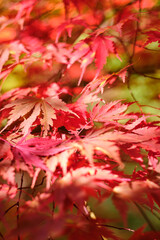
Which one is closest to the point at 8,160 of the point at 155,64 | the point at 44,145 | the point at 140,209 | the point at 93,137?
the point at 44,145

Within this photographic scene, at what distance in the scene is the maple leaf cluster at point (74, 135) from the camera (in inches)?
16.8

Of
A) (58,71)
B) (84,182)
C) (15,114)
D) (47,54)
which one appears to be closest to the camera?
(84,182)

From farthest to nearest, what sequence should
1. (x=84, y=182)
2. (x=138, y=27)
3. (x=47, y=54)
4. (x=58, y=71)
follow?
(x=58, y=71), (x=138, y=27), (x=47, y=54), (x=84, y=182)

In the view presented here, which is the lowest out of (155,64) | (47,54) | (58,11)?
(155,64)

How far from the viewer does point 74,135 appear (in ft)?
2.10

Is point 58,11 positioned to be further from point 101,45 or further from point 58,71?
point 101,45

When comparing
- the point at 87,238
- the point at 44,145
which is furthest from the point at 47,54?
the point at 87,238

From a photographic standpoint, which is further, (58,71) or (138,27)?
(58,71)

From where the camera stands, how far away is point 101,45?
741 millimetres

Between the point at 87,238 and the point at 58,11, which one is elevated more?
the point at 58,11

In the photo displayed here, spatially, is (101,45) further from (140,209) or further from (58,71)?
(140,209)

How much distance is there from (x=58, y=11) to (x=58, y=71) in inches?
13.4

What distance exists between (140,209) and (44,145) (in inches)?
27.0

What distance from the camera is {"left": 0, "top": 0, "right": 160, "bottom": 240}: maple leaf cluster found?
1.40ft
